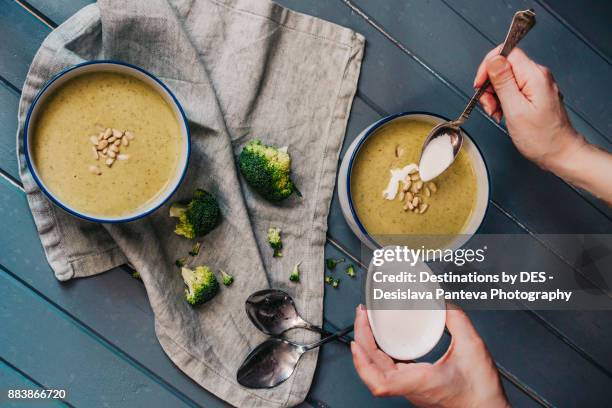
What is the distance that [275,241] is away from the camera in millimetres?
2090

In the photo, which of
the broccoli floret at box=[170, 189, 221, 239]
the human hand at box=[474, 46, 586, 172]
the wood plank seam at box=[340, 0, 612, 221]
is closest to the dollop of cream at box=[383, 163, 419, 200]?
the human hand at box=[474, 46, 586, 172]

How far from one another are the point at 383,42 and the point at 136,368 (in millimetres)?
1454

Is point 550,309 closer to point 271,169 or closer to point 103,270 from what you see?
point 271,169

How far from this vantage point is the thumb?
1.84 metres

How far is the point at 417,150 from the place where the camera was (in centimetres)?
197

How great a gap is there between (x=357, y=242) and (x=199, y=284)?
583 millimetres

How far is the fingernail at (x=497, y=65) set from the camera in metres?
1.84

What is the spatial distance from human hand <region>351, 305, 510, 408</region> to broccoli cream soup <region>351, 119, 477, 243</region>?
0.29 meters

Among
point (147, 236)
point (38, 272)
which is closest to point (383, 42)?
point (147, 236)

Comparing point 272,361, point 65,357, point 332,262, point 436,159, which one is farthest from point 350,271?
point 65,357

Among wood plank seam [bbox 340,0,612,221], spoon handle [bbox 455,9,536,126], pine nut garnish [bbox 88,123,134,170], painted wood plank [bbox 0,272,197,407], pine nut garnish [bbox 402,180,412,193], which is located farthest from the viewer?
wood plank seam [bbox 340,0,612,221]

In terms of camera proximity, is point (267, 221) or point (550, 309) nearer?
point (267, 221)

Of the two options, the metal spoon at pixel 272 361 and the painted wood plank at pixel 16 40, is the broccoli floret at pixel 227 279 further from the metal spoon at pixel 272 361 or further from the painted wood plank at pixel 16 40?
the painted wood plank at pixel 16 40

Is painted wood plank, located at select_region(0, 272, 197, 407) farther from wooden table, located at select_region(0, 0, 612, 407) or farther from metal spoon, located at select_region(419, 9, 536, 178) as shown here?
metal spoon, located at select_region(419, 9, 536, 178)
